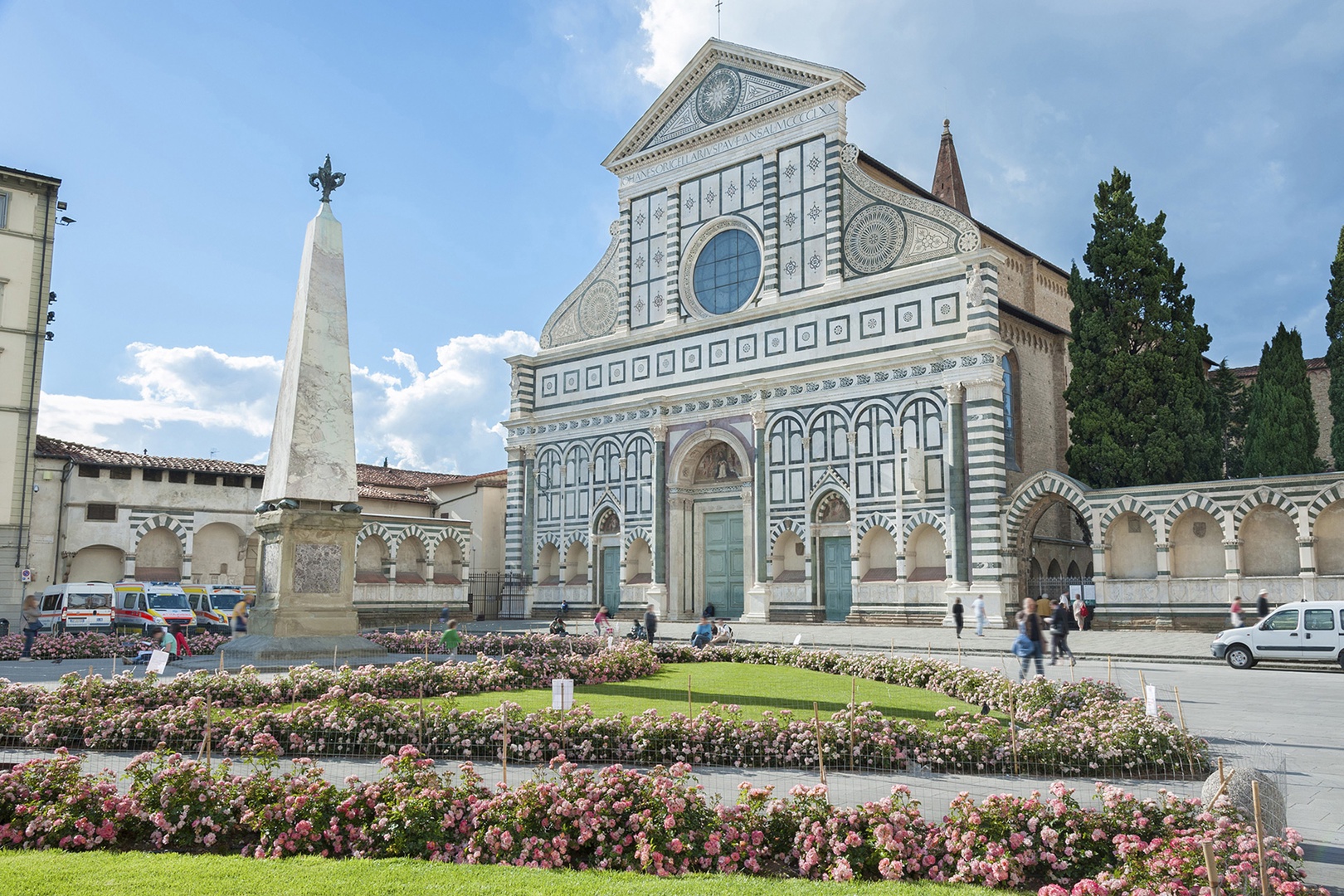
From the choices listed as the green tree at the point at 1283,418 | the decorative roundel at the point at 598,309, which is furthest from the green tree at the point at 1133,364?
the decorative roundel at the point at 598,309

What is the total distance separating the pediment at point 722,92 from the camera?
3553cm

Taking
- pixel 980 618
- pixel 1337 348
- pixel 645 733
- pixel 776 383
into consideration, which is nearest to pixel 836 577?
pixel 980 618

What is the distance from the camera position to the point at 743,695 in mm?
14789

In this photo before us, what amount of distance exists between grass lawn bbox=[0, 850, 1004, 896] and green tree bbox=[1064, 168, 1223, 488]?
2770cm

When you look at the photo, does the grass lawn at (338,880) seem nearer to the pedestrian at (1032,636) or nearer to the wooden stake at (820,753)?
the wooden stake at (820,753)

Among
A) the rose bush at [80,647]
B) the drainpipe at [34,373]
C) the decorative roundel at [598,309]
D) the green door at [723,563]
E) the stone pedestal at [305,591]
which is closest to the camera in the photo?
the stone pedestal at [305,591]

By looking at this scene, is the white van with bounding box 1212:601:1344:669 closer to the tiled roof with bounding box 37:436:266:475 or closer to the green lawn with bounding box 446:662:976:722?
the green lawn with bounding box 446:662:976:722

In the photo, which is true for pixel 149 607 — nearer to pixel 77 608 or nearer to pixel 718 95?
pixel 77 608

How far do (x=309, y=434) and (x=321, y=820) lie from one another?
1209cm

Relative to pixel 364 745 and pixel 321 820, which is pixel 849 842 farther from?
pixel 364 745

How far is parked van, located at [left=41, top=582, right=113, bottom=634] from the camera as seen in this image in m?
27.7

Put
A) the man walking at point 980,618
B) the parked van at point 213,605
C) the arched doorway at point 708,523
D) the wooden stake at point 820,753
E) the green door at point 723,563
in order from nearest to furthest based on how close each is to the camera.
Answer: the wooden stake at point 820,753
the man walking at point 980,618
the parked van at point 213,605
the green door at point 723,563
the arched doorway at point 708,523

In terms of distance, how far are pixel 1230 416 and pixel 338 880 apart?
42.6 m

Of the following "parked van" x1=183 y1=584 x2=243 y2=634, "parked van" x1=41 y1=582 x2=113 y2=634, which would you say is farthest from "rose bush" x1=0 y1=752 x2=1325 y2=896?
"parked van" x1=41 y1=582 x2=113 y2=634
